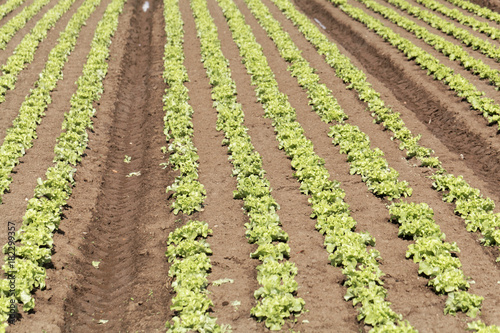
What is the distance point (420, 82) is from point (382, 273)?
1153 centimetres

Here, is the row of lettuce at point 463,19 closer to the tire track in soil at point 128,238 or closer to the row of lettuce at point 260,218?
the row of lettuce at point 260,218

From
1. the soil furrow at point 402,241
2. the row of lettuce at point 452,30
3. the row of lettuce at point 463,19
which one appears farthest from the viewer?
the row of lettuce at point 463,19

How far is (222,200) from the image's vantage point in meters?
11.6

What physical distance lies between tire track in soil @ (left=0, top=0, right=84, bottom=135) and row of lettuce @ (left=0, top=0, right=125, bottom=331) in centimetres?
190

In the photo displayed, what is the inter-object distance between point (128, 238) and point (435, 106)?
11.6 m

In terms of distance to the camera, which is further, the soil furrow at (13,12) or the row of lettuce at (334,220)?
the soil furrow at (13,12)

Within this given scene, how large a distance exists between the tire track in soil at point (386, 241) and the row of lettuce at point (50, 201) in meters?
5.18

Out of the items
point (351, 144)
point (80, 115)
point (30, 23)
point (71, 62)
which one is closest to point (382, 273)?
point (351, 144)

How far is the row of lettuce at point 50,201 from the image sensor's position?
8.70 meters

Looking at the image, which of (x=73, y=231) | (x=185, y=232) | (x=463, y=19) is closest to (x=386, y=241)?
(x=185, y=232)

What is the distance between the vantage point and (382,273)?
8.88m

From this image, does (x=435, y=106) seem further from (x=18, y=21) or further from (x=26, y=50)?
(x=18, y=21)

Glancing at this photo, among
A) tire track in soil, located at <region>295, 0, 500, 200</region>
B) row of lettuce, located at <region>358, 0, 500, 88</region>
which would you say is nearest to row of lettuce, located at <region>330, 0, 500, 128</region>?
tire track in soil, located at <region>295, 0, 500, 200</region>

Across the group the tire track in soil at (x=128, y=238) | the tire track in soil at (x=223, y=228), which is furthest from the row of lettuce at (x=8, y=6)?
the tire track in soil at (x=223, y=228)
